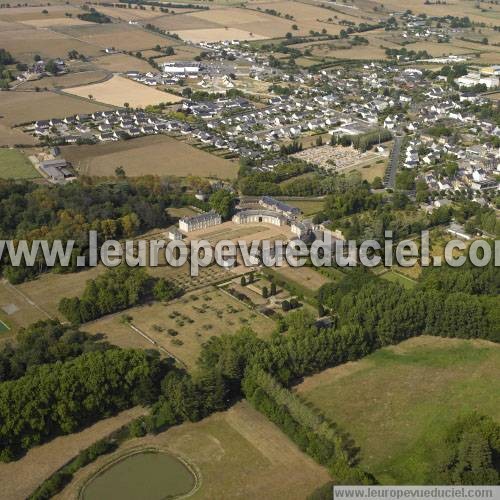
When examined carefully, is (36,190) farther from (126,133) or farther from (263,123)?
(263,123)

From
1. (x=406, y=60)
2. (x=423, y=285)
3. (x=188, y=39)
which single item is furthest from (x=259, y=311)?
(x=188, y=39)

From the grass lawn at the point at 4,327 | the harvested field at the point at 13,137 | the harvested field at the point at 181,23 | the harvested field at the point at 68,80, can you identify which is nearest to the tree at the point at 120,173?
the harvested field at the point at 13,137

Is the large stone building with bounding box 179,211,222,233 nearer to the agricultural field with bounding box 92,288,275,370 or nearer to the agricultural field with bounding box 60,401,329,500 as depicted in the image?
the agricultural field with bounding box 92,288,275,370

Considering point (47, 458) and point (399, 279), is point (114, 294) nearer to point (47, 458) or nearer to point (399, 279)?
point (47, 458)

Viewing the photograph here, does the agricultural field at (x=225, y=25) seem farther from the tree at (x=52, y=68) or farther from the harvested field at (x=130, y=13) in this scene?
the tree at (x=52, y=68)

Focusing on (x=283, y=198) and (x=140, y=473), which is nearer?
(x=140, y=473)

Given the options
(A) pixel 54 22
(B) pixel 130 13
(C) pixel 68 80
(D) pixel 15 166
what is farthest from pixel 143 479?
(B) pixel 130 13
